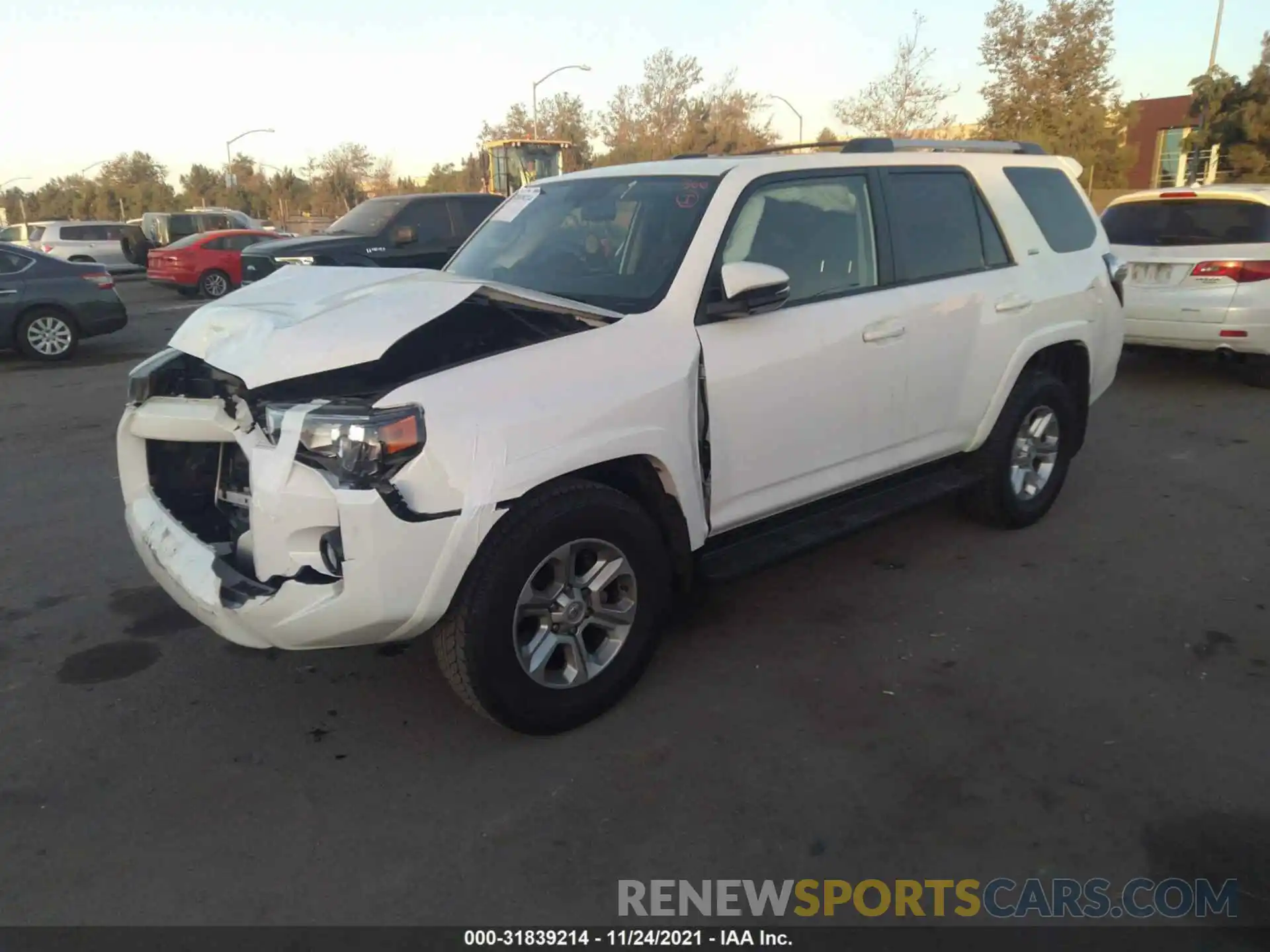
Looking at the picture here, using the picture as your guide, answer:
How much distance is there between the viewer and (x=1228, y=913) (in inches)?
Answer: 99.6

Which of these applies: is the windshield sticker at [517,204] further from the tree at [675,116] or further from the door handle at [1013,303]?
the tree at [675,116]

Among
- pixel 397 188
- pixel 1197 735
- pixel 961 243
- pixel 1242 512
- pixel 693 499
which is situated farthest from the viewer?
pixel 397 188

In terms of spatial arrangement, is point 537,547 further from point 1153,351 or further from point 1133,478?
point 1153,351

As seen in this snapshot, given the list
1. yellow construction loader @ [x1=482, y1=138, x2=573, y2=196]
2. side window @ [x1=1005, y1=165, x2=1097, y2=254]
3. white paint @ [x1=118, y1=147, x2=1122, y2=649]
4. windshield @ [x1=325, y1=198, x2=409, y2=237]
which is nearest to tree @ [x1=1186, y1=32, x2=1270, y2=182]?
yellow construction loader @ [x1=482, y1=138, x2=573, y2=196]

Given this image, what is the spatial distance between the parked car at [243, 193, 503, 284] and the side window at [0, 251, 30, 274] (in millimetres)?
2623

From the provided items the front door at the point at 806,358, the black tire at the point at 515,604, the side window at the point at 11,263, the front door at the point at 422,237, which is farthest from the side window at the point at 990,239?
the side window at the point at 11,263

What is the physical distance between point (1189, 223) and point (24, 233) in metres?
26.0

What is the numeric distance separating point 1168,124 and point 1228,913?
56159mm

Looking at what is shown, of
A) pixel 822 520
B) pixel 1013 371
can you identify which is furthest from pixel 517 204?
pixel 1013 371

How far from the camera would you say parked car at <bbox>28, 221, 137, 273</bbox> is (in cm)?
2362

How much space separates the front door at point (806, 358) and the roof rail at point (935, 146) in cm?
32

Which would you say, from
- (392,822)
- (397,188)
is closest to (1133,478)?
(392,822)

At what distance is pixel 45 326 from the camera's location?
12055 millimetres

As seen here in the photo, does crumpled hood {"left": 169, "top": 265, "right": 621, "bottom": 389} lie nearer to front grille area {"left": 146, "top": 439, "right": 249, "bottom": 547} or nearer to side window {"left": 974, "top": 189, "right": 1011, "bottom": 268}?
front grille area {"left": 146, "top": 439, "right": 249, "bottom": 547}
